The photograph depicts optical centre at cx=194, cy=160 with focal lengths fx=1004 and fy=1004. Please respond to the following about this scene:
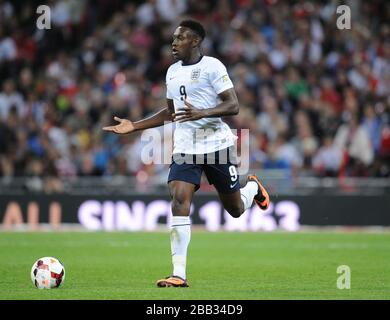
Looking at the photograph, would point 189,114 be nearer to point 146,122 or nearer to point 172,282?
point 146,122

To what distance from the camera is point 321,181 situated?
61.7ft

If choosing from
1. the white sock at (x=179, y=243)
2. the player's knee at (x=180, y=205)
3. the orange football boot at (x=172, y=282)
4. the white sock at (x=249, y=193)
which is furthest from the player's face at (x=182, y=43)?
the orange football boot at (x=172, y=282)

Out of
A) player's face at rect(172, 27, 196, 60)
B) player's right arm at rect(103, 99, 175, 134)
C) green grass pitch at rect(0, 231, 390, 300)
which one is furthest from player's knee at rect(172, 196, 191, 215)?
player's face at rect(172, 27, 196, 60)

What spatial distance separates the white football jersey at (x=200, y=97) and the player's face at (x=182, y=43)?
153mm

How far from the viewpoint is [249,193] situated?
11039 millimetres

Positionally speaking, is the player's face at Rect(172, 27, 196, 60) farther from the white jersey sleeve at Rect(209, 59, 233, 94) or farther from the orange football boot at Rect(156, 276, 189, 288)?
the orange football boot at Rect(156, 276, 189, 288)

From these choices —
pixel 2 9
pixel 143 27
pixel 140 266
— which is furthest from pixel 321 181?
pixel 2 9

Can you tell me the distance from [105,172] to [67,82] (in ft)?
8.90

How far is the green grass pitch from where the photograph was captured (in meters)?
9.09

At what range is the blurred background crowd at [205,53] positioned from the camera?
19.4 m

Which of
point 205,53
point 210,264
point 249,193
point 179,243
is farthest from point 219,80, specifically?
point 205,53

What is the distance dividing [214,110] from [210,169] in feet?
2.30

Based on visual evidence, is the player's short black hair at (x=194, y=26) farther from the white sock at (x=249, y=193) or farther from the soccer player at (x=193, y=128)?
the white sock at (x=249, y=193)
